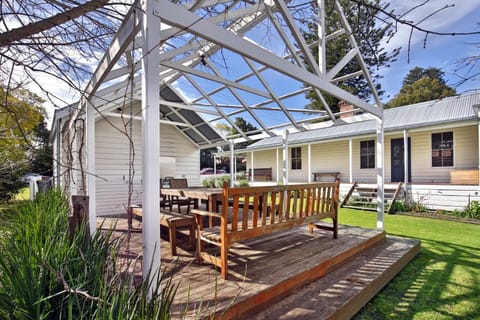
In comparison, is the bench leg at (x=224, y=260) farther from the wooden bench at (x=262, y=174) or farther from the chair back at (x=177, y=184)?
the wooden bench at (x=262, y=174)

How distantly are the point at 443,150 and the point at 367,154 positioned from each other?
9.45 ft

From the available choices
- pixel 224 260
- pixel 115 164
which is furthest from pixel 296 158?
pixel 224 260

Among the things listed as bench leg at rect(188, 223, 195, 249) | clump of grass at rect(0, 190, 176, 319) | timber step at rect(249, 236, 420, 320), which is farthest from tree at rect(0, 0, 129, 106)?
timber step at rect(249, 236, 420, 320)

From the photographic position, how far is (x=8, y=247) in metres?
1.98

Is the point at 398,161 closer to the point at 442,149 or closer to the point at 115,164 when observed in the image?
the point at 442,149

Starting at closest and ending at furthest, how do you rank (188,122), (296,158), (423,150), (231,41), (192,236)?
(231,41) → (192,236) → (188,122) → (423,150) → (296,158)

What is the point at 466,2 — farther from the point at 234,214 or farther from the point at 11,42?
the point at 11,42

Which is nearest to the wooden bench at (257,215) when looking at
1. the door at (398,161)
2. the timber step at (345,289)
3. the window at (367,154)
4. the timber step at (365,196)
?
the timber step at (345,289)

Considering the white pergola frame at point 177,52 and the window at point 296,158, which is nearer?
the white pergola frame at point 177,52

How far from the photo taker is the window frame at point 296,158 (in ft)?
50.1

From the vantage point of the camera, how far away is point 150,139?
1.93 metres

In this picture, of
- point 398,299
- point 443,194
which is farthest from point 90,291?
point 443,194

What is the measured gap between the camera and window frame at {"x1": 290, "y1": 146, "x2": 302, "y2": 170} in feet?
50.1

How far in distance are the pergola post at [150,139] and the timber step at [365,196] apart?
917cm
